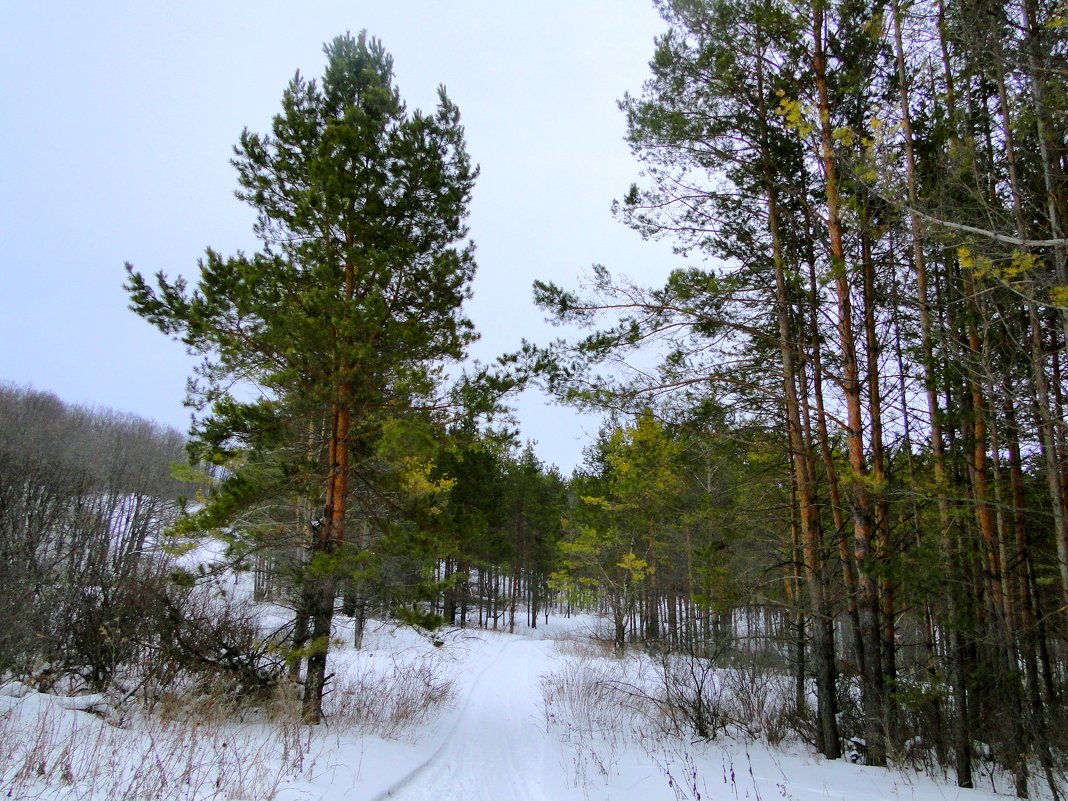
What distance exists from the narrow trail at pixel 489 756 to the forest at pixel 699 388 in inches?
70.0

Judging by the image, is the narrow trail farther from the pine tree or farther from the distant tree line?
the distant tree line

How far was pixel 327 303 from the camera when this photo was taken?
8.10 m

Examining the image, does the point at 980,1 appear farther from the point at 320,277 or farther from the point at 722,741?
the point at 722,741

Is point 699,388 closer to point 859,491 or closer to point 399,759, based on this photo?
point 859,491

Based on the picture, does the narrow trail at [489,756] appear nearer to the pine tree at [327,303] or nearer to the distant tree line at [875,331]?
the pine tree at [327,303]

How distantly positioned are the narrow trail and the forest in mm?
1778

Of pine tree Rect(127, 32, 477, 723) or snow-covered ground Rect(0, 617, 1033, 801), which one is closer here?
snow-covered ground Rect(0, 617, 1033, 801)

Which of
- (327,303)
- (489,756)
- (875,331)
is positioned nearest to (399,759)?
(489,756)

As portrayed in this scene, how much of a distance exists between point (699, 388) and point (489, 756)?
19.2ft

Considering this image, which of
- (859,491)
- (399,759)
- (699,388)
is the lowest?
(399,759)

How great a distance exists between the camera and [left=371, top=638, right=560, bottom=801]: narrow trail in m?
6.00

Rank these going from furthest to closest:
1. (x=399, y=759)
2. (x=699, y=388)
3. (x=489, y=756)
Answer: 1. (x=699, y=388)
2. (x=489, y=756)
3. (x=399, y=759)

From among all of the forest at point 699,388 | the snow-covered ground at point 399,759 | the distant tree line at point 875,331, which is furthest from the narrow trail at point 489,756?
the distant tree line at point 875,331

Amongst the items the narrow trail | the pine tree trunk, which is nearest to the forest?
the pine tree trunk
